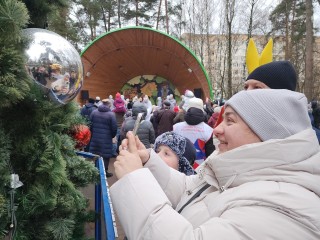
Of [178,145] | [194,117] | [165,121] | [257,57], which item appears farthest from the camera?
[165,121]

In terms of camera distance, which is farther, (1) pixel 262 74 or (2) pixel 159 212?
(1) pixel 262 74

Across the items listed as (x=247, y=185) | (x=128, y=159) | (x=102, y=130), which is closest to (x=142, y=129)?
(x=102, y=130)

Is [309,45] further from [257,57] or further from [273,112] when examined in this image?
[273,112]

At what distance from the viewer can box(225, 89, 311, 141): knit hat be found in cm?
131

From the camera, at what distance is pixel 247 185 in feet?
3.90

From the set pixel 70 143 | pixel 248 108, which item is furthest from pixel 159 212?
pixel 70 143

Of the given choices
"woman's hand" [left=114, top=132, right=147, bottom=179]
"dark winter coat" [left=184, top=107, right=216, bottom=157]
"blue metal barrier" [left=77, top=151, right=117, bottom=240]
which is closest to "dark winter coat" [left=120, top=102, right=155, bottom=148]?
"dark winter coat" [left=184, top=107, right=216, bottom=157]

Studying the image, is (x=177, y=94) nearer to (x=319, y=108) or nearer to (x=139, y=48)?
(x=139, y=48)

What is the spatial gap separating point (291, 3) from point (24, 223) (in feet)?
82.0

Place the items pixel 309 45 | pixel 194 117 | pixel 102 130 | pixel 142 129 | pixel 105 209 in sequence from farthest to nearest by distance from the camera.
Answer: pixel 309 45
pixel 102 130
pixel 142 129
pixel 194 117
pixel 105 209

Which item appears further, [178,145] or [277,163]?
[178,145]

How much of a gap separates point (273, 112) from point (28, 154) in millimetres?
1333

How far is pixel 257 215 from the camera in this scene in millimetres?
1041

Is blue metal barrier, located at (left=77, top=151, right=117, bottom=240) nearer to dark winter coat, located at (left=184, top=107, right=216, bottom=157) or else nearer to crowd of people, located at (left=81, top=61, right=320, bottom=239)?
crowd of people, located at (left=81, top=61, right=320, bottom=239)
